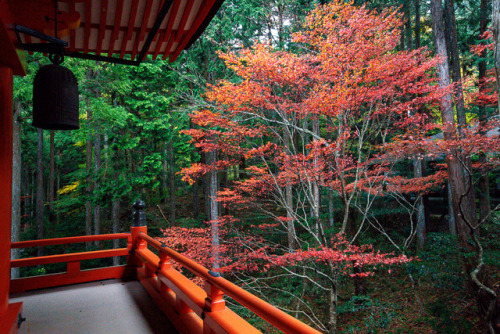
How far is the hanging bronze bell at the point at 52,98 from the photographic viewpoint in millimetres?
1823

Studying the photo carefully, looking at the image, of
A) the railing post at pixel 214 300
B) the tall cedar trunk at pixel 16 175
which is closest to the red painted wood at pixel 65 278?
the railing post at pixel 214 300

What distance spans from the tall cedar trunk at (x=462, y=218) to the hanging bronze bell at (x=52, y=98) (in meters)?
6.68

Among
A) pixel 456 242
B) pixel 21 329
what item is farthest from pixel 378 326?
pixel 21 329

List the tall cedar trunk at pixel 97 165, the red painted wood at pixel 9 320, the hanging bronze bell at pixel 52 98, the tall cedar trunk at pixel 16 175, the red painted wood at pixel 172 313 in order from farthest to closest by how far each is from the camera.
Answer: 1. the tall cedar trunk at pixel 97 165
2. the tall cedar trunk at pixel 16 175
3. the red painted wood at pixel 172 313
4. the red painted wood at pixel 9 320
5. the hanging bronze bell at pixel 52 98

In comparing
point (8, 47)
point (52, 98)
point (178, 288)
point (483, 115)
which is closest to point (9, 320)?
point (178, 288)

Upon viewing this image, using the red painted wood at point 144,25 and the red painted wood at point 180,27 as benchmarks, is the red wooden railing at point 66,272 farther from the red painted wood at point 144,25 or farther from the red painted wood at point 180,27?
the red painted wood at point 180,27

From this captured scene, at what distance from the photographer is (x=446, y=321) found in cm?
562

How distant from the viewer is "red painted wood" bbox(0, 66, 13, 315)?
6.35 feet

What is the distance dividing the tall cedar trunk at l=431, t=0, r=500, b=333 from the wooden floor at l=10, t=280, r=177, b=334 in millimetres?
5826

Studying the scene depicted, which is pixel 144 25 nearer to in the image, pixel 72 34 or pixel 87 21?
pixel 87 21

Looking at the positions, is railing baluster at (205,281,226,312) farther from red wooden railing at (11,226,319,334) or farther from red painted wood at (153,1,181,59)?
red painted wood at (153,1,181,59)

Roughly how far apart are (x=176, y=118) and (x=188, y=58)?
1984mm

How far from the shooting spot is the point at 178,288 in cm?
243

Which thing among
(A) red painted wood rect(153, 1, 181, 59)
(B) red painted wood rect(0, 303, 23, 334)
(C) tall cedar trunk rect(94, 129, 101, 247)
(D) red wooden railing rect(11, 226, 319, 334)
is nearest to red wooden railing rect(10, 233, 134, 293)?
(D) red wooden railing rect(11, 226, 319, 334)
